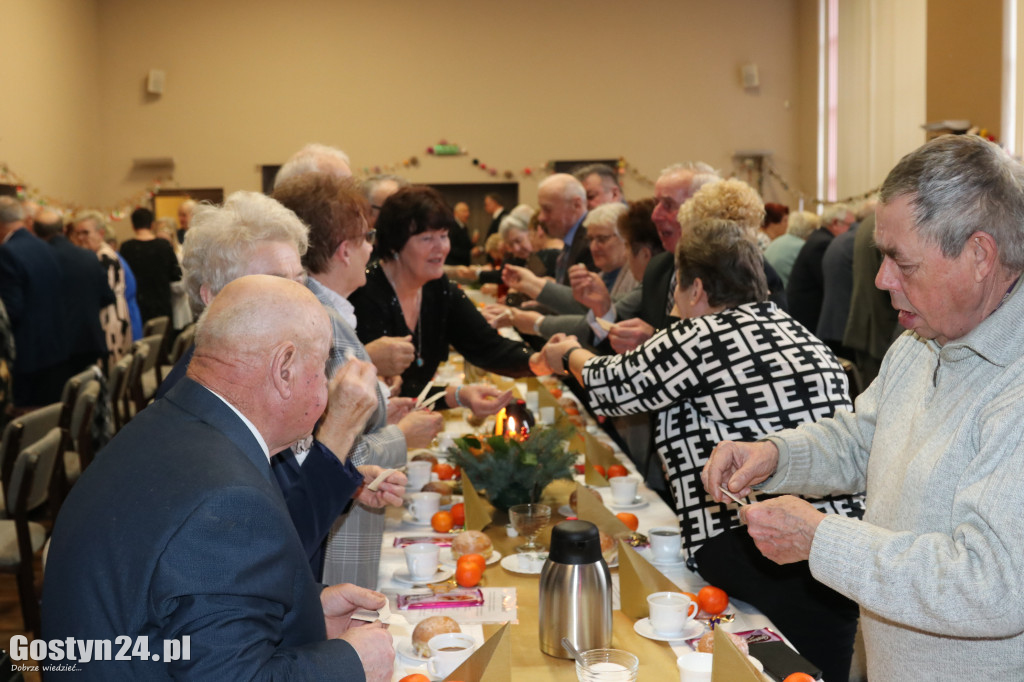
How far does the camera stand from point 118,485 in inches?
48.4

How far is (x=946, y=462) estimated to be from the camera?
142 cm

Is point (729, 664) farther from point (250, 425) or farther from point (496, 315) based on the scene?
point (496, 315)

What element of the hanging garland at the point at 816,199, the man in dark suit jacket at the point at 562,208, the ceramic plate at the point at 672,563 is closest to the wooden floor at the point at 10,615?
the ceramic plate at the point at 672,563

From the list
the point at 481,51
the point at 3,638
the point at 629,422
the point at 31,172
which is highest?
the point at 481,51

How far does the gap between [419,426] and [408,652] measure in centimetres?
88

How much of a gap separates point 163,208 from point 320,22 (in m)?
3.65

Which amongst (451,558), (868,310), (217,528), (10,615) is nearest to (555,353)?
(451,558)

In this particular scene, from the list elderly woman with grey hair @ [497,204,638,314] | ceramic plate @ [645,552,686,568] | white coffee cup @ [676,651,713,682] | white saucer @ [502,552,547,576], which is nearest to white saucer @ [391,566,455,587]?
white saucer @ [502,552,547,576]

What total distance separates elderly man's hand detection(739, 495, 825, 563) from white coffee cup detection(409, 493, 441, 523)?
1.21m

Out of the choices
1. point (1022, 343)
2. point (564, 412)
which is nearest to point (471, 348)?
point (564, 412)

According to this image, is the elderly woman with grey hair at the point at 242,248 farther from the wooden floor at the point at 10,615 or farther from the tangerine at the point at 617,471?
the wooden floor at the point at 10,615

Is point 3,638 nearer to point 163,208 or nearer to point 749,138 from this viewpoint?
point 163,208

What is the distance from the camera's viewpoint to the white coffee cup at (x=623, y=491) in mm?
2689

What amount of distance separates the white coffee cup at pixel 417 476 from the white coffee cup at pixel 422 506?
24 centimetres
